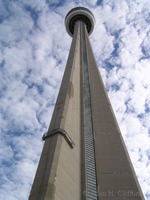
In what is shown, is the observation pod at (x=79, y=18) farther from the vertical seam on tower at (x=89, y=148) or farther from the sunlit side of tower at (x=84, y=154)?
the sunlit side of tower at (x=84, y=154)

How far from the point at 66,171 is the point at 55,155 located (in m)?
0.81

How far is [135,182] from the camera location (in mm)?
10930

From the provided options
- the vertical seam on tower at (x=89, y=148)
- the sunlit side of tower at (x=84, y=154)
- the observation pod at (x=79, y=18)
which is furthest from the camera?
the observation pod at (x=79, y=18)

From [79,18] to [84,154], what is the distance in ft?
97.6

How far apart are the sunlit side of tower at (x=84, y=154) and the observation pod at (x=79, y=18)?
19.5 metres

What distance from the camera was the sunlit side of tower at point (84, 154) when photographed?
751 cm

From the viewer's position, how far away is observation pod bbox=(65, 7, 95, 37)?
37.0m

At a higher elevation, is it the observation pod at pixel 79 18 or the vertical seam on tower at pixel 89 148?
the observation pod at pixel 79 18

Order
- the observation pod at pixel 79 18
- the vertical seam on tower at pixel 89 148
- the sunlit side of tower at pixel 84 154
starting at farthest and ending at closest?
the observation pod at pixel 79 18 → the vertical seam on tower at pixel 89 148 → the sunlit side of tower at pixel 84 154

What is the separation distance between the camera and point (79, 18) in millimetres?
37500

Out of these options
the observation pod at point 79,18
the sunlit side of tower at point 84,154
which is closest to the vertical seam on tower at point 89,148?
the sunlit side of tower at point 84,154

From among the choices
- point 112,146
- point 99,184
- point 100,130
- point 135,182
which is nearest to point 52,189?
point 99,184

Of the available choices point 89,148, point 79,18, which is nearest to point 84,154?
point 89,148

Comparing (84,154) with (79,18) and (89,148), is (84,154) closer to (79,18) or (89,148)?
(89,148)
